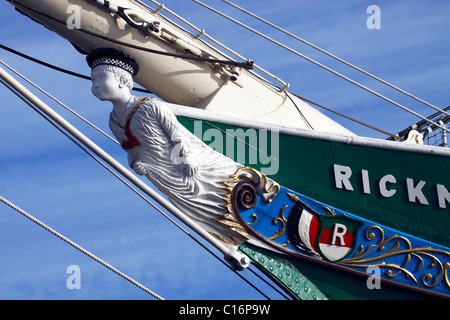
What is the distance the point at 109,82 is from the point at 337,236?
243 cm

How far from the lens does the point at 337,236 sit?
31.4 feet

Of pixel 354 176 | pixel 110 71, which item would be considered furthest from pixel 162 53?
pixel 354 176

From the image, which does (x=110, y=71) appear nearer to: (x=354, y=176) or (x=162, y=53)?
(x=162, y=53)

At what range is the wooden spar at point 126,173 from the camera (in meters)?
8.45

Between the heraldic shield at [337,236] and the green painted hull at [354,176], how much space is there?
12 centimetres

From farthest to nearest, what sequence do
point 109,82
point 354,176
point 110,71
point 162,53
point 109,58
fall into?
1. point 162,53
2. point 354,176
3. point 109,58
4. point 110,71
5. point 109,82

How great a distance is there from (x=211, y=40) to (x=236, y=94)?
581 millimetres

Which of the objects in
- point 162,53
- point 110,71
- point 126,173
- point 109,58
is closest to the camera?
point 126,173

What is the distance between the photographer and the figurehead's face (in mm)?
9148

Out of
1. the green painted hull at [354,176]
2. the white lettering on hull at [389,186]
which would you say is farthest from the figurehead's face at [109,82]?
the white lettering on hull at [389,186]

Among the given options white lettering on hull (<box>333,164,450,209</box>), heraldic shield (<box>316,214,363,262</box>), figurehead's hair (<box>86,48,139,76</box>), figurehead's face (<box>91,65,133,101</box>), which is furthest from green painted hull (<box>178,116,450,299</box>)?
figurehead's hair (<box>86,48,139,76</box>)

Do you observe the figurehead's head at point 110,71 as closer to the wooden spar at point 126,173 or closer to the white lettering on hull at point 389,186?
the wooden spar at point 126,173

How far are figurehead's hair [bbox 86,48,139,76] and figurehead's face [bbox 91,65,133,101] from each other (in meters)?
0.06

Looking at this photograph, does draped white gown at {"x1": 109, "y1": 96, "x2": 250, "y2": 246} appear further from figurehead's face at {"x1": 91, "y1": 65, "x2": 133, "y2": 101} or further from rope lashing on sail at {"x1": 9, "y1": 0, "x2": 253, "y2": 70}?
rope lashing on sail at {"x1": 9, "y1": 0, "x2": 253, "y2": 70}
